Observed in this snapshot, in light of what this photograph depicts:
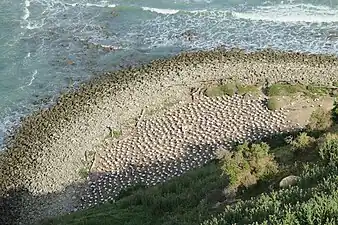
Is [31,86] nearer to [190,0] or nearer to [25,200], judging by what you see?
[25,200]

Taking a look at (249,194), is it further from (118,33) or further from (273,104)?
(118,33)

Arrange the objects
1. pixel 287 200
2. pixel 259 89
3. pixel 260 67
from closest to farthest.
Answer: pixel 287 200
pixel 259 89
pixel 260 67

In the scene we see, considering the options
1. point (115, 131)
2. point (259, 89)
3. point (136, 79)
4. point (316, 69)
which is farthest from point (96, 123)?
point (316, 69)

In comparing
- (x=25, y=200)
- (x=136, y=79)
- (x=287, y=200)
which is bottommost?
(x=25, y=200)

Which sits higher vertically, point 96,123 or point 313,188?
point 313,188

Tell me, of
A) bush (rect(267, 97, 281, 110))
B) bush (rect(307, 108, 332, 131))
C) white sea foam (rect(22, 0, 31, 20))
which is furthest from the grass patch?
white sea foam (rect(22, 0, 31, 20))

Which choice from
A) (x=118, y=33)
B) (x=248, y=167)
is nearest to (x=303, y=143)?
(x=248, y=167)

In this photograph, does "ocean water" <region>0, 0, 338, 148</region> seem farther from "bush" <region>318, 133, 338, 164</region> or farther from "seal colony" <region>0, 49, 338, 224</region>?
"bush" <region>318, 133, 338, 164</region>
